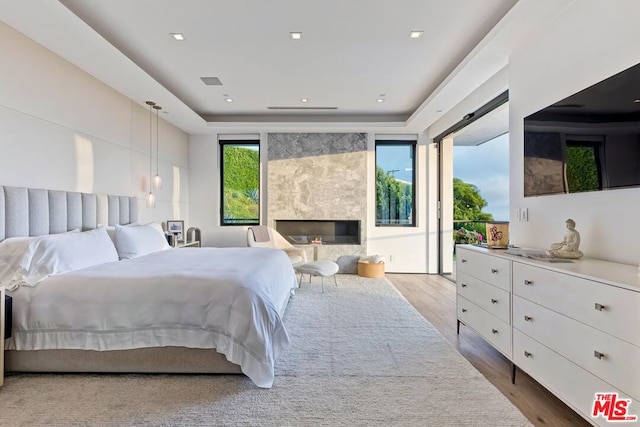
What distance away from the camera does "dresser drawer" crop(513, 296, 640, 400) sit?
1.34 m

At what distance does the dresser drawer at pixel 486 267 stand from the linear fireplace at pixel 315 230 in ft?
10.9

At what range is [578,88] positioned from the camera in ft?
7.27

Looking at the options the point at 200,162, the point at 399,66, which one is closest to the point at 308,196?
the point at 200,162

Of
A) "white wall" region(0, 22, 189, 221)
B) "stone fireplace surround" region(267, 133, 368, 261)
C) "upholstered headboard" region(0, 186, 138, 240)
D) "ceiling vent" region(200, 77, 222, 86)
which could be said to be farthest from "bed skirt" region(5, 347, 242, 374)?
Answer: "stone fireplace surround" region(267, 133, 368, 261)

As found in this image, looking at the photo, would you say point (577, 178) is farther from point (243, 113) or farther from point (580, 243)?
point (243, 113)

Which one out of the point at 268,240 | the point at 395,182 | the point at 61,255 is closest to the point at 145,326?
the point at 61,255

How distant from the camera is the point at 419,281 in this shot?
5363 millimetres

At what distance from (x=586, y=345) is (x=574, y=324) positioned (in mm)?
106

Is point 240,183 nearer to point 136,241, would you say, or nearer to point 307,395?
point 136,241

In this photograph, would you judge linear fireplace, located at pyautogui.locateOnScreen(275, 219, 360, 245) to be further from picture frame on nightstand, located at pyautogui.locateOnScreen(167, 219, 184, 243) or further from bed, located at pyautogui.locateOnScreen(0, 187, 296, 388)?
bed, located at pyautogui.locateOnScreen(0, 187, 296, 388)

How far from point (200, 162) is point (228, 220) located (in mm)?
1237

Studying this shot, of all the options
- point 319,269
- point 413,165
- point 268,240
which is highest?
point 413,165

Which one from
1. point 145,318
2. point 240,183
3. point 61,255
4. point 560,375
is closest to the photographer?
point 560,375

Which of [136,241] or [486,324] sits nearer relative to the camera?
[486,324]
